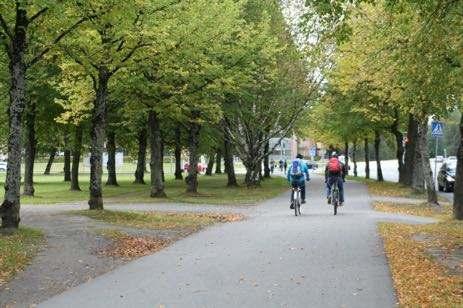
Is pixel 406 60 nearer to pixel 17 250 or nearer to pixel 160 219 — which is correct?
pixel 160 219

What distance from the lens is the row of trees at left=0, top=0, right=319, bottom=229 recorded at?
14.3 meters

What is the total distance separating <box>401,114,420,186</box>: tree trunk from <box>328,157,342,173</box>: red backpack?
40.4 ft

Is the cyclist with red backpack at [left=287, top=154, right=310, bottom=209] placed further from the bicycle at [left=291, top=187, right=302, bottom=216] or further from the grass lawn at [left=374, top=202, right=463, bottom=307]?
the grass lawn at [left=374, top=202, right=463, bottom=307]

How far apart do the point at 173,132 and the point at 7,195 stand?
114 ft

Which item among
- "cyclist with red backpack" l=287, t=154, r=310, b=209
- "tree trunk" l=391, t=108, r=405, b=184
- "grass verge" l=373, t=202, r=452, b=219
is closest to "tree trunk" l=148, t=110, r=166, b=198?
"grass verge" l=373, t=202, r=452, b=219

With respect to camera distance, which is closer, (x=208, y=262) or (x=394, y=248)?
(x=208, y=262)

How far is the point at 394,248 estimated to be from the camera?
12094mm

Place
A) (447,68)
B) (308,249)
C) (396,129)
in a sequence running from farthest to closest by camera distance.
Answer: (396,129)
(447,68)
(308,249)

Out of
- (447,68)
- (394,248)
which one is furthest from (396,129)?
(394,248)

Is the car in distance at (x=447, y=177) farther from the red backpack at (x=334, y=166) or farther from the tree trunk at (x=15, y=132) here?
the tree trunk at (x=15, y=132)

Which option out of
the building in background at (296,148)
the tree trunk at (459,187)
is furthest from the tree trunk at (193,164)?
the building in background at (296,148)

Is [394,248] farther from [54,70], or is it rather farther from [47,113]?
[47,113]

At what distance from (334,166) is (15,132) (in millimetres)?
10229

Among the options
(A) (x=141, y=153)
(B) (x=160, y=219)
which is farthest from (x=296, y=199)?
(A) (x=141, y=153)
